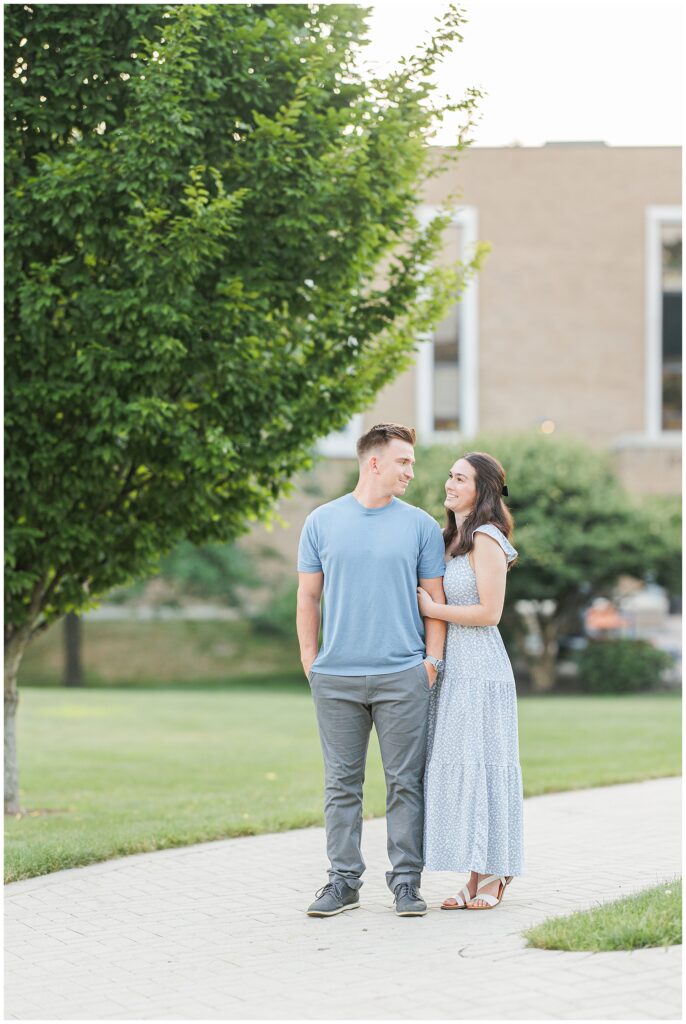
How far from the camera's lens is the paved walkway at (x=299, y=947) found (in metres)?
4.48

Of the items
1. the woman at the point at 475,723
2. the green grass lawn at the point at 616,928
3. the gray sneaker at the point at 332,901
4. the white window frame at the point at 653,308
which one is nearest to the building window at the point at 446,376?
the white window frame at the point at 653,308

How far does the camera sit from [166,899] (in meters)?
6.45

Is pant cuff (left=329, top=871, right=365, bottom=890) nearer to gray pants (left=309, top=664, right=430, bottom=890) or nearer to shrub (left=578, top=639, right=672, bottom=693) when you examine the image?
gray pants (left=309, top=664, right=430, bottom=890)

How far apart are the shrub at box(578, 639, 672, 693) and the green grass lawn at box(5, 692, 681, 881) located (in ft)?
5.32

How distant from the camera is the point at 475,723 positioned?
5.92 meters

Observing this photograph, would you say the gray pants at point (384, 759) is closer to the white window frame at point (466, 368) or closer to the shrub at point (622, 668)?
the shrub at point (622, 668)

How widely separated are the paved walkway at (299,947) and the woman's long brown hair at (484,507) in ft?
5.73

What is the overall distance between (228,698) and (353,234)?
18297 millimetres

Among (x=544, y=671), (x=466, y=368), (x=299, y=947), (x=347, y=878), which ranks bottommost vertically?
(x=544, y=671)

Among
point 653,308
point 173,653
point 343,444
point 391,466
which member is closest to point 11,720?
point 391,466

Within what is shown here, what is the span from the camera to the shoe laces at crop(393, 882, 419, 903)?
5887mm

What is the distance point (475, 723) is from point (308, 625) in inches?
36.5

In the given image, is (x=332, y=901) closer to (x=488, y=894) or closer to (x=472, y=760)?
(x=488, y=894)

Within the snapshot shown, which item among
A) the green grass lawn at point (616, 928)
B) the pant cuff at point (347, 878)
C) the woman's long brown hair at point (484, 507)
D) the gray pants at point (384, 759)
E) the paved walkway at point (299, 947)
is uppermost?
the woman's long brown hair at point (484, 507)
